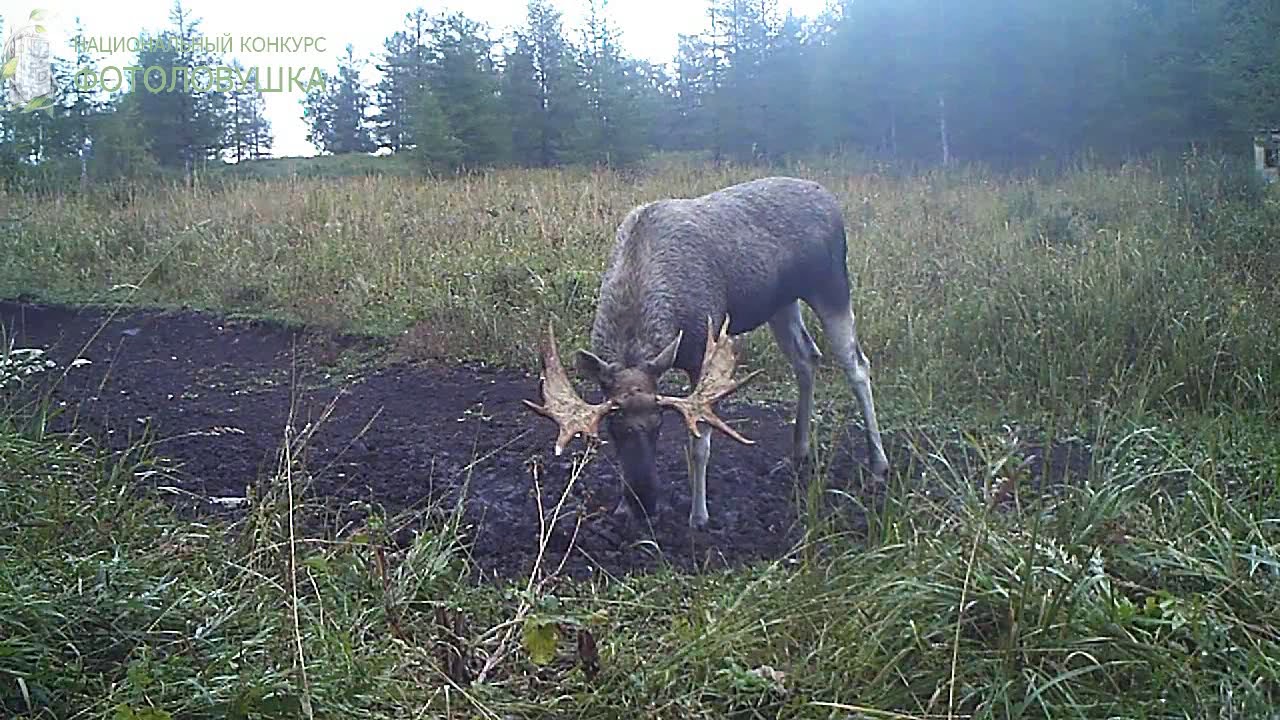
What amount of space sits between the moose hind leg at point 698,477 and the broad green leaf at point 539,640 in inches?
80.7

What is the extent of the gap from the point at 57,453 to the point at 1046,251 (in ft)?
26.2

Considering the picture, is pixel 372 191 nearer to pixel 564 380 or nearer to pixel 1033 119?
pixel 564 380

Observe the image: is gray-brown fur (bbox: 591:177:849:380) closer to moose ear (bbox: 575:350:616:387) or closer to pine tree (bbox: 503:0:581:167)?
moose ear (bbox: 575:350:616:387)

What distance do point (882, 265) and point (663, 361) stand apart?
19.4 ft

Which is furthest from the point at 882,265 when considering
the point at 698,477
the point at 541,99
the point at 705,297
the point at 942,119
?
the point at 942,119

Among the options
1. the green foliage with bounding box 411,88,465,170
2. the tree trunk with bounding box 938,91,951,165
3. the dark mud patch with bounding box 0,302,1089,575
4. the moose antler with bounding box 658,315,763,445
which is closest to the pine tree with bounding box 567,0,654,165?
the green foliage with bounding box 411,88,465,170

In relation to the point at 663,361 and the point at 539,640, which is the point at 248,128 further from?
the point at 539,640

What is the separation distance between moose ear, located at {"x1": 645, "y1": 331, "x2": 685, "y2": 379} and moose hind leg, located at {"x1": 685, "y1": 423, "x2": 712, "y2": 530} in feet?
1.61

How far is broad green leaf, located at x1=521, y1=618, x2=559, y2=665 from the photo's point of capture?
3453 mm

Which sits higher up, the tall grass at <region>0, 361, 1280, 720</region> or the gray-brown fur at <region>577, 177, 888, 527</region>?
the gray-brown fur at <region>577, 177, 888, 527</region>

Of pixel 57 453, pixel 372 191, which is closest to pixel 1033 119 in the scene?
pixel 372 191

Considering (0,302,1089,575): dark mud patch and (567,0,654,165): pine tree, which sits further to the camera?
(567,0,654,165): pine tree

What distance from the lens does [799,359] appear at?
22.1 ft

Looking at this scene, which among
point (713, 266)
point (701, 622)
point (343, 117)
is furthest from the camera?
point (343, 117)
